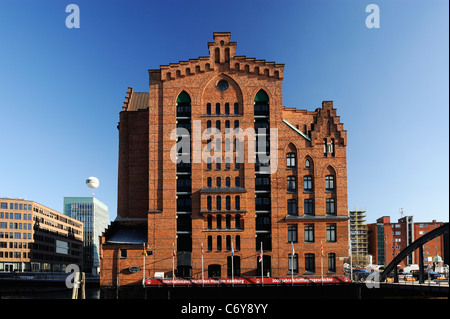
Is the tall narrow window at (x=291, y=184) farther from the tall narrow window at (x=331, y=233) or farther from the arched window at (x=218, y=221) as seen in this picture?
the arched window at (x=218, y=221)

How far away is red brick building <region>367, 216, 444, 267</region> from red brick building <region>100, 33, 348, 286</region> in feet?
267

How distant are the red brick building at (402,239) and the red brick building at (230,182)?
8132 centimetres

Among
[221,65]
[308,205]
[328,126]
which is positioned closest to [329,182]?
[308,205]

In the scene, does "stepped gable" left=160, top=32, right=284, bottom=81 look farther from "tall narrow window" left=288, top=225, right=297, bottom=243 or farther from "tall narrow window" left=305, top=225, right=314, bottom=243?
"tall narrow window" left=305, top=225, right=314, bottom=243

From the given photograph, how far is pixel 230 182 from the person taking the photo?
73.8 meters

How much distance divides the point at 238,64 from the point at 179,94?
9534 mm

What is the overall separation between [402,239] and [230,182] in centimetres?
9400

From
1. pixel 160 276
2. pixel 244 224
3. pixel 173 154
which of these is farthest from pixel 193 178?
pixel 160 276

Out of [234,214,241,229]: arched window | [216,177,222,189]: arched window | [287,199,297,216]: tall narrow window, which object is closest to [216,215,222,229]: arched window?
[234,214,241,229]: arched window

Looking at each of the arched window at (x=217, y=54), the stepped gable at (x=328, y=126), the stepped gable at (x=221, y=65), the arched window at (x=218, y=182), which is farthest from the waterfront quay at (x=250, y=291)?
the arched window at (x=217, y=54)

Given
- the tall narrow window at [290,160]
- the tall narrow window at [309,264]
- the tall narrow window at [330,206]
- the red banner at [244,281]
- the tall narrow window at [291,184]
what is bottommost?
the red banner at [244,281]

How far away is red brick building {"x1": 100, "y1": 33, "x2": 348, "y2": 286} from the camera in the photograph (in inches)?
2837

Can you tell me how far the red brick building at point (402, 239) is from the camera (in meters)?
149

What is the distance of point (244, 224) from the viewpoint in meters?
72.8
